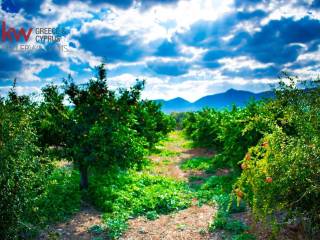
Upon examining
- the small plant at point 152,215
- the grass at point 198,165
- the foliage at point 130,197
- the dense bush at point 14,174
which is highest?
the dense bush at point 14,174

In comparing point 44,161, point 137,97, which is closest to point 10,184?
point 44,161

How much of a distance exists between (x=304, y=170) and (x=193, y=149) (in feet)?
71.9

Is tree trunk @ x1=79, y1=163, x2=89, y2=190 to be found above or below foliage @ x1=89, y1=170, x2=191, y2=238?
above

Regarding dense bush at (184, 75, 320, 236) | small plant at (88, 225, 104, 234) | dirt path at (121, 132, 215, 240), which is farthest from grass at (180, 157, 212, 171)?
dense bush at (184, 75, 320, 236)

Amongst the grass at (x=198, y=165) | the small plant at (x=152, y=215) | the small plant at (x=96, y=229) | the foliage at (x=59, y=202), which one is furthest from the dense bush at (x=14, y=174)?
the grass at (x=198, y=165)

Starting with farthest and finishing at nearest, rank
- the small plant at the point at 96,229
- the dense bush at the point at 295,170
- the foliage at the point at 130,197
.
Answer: the foliage at the point at 130,197 → the small plant at the point at 96,229 → the dense bush at the point at 295,170

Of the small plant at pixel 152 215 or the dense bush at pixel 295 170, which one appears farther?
the small plant at pixel 152 215

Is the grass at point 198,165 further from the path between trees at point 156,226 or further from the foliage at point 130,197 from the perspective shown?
the path between trees at point 156,226

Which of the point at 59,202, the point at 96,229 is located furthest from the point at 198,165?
the point at 96,229

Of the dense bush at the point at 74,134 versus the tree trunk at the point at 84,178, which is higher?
the dense bush at the point at 74,134

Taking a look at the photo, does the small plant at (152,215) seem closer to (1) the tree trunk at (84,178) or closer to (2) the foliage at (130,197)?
(2) the foliage at (130,197)

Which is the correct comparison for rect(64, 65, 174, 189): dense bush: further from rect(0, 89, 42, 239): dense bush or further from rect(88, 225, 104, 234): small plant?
rect(0, 89, 42, 239): dense bush

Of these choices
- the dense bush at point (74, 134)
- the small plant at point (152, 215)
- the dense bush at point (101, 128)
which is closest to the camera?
the dense bush at point (74, 134)

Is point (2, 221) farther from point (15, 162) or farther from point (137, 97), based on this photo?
point (137, 97)
